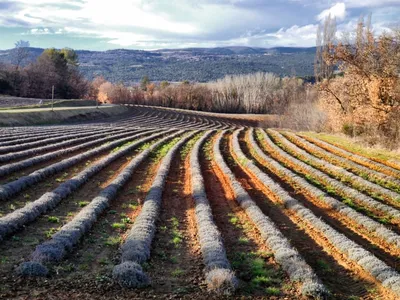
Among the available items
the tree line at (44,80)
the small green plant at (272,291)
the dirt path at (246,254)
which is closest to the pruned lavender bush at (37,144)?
the dirt path at (246,254)

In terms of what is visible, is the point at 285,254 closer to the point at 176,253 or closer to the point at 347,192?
the point at 176,253

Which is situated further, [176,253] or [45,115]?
[45,115]

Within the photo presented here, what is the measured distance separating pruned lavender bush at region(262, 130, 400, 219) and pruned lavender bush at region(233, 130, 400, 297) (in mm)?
2839

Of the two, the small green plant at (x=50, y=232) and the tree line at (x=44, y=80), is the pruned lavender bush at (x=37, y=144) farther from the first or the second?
the tree line at (x=44, y=80)

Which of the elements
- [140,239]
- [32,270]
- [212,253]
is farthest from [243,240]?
[32,270]

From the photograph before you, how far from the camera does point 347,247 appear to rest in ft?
36.1

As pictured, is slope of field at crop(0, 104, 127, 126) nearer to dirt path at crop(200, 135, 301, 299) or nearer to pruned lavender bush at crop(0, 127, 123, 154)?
pruned lavender bush at crop(0, 127, 123, 154)

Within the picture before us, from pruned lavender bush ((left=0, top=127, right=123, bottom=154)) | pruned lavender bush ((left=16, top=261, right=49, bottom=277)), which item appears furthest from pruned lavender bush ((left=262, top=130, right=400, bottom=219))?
pruned lavender bush ((left=0, top=127, right=123, bottom=154))

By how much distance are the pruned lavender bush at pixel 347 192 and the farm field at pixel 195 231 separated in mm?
66

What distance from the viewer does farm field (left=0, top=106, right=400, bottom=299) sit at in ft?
27.5

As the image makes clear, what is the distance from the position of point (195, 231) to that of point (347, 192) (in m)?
8.52

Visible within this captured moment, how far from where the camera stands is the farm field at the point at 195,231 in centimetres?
837

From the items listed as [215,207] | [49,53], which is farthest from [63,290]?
[49,53]

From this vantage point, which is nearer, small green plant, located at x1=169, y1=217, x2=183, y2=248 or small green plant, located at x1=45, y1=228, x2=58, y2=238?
small green plant, located at x1=45, y1=228, x2=58, y2=238
